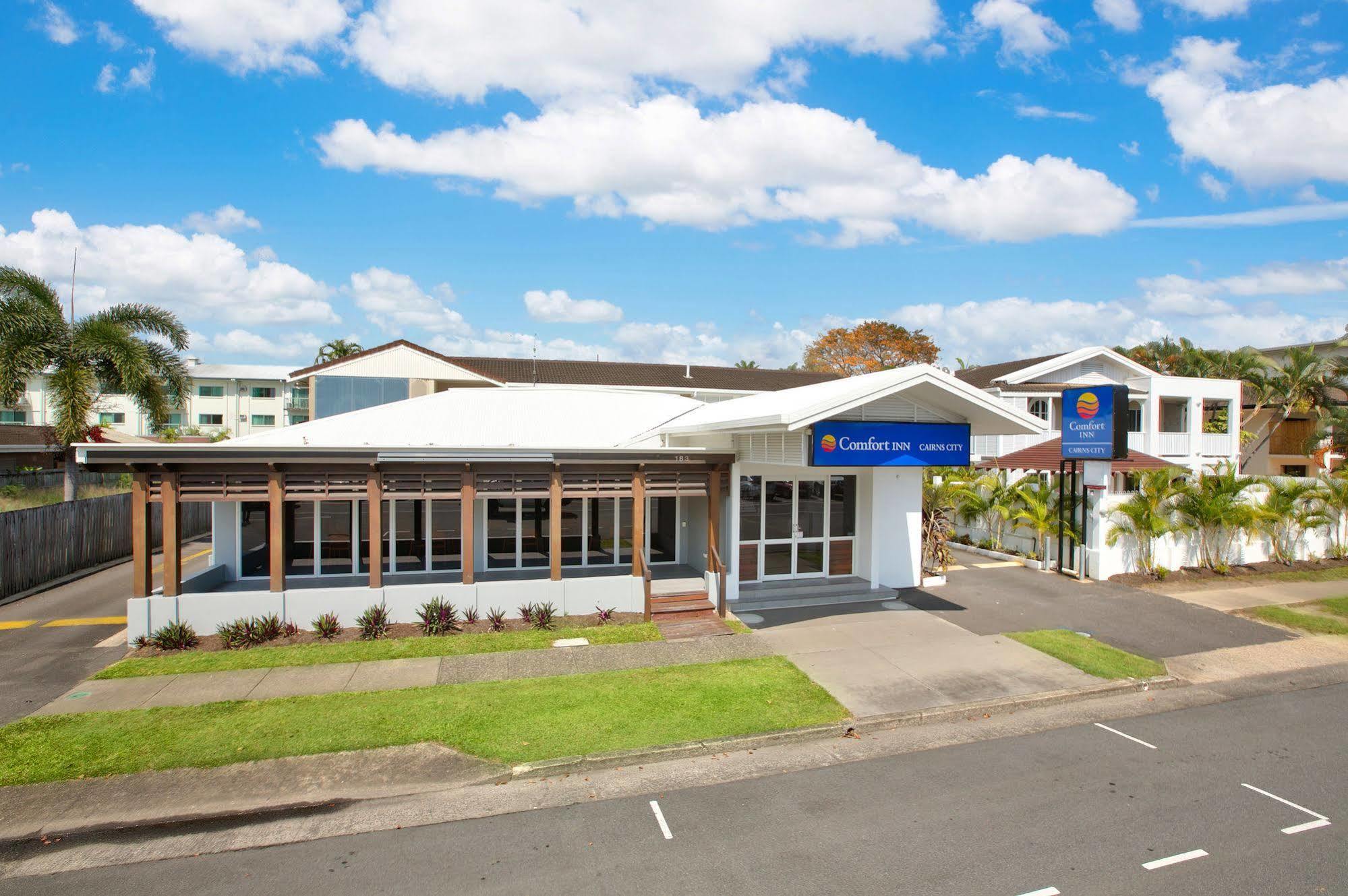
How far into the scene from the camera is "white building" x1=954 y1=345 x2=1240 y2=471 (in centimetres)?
2852

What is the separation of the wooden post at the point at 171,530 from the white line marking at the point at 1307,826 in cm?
1471

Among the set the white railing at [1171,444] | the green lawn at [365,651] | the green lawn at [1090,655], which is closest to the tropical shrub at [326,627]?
the green lawn at [365,651]

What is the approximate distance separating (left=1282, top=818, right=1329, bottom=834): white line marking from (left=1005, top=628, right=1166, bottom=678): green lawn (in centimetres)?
360

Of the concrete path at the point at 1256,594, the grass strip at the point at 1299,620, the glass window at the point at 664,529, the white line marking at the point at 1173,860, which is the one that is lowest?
the white line marking at the point at 1173,860

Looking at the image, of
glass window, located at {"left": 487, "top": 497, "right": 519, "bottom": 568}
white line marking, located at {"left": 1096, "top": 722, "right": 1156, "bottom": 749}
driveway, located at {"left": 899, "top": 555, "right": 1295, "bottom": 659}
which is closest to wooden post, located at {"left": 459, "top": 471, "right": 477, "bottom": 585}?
glass window, located at {"left": 487, "top": 497, "right": 519, "bottom": 568}

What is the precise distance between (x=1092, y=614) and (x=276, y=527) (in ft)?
49.5

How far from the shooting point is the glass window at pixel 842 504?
1537 cm

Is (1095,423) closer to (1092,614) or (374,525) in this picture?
(1092,614)

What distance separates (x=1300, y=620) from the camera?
13352 millimetres

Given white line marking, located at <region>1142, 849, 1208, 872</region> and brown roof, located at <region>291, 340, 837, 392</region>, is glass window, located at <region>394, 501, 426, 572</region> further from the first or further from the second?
brown roof, located at <region>291, 340, 837, 392</region>

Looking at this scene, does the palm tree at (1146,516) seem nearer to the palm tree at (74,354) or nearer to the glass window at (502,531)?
the glass window at (502,531)

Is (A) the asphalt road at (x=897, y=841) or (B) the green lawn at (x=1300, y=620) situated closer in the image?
(A) the asphalt road at (x=897, y=841)

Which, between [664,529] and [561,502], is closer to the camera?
[561,502]

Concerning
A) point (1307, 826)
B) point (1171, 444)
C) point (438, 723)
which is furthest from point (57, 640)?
point (1171, 444)
